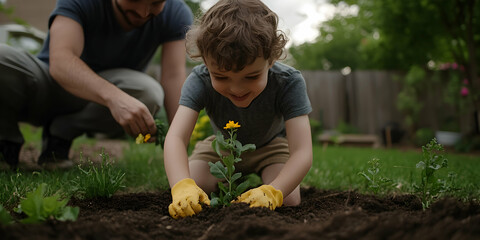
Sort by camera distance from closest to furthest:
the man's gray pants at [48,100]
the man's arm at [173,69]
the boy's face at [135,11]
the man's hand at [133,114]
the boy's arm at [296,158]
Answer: the boy's arm at [296,158] < the man's hand at [133,114] < the boy's face at [135,11] < the man's gray pants at [48,100] < the man's arm at [173,69]

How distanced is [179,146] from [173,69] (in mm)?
1301

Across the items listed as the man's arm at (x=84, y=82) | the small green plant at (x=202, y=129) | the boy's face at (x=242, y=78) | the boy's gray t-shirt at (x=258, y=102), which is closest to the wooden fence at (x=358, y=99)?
the small green plant at (x=202, y=129)

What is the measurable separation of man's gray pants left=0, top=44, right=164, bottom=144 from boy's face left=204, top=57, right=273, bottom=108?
126 centimetres

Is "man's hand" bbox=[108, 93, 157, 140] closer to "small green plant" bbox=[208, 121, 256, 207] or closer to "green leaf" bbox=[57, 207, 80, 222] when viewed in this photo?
"small green plant" bbox=[208, 121, 256, 207]

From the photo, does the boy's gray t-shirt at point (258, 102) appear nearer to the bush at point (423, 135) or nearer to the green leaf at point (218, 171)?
the green leaf at point (218, 171)

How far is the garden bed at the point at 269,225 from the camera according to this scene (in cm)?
104

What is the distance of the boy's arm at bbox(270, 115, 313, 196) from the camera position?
1.65 metres

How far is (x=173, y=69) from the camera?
2906 millimetres

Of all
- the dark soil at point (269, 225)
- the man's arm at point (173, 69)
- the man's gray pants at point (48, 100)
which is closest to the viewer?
the dark soil at point (269, 225)

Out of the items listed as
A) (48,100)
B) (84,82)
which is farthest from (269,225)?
(48,100)

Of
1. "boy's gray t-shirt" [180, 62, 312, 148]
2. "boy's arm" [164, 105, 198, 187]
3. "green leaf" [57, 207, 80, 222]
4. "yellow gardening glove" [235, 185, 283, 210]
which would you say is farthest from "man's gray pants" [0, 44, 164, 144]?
"green leaf" [57, 207, 80, 222]

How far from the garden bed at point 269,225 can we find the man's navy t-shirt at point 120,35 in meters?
1.58

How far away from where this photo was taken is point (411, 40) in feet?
27.3

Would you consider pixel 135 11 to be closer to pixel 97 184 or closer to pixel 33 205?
pixel 97 184
